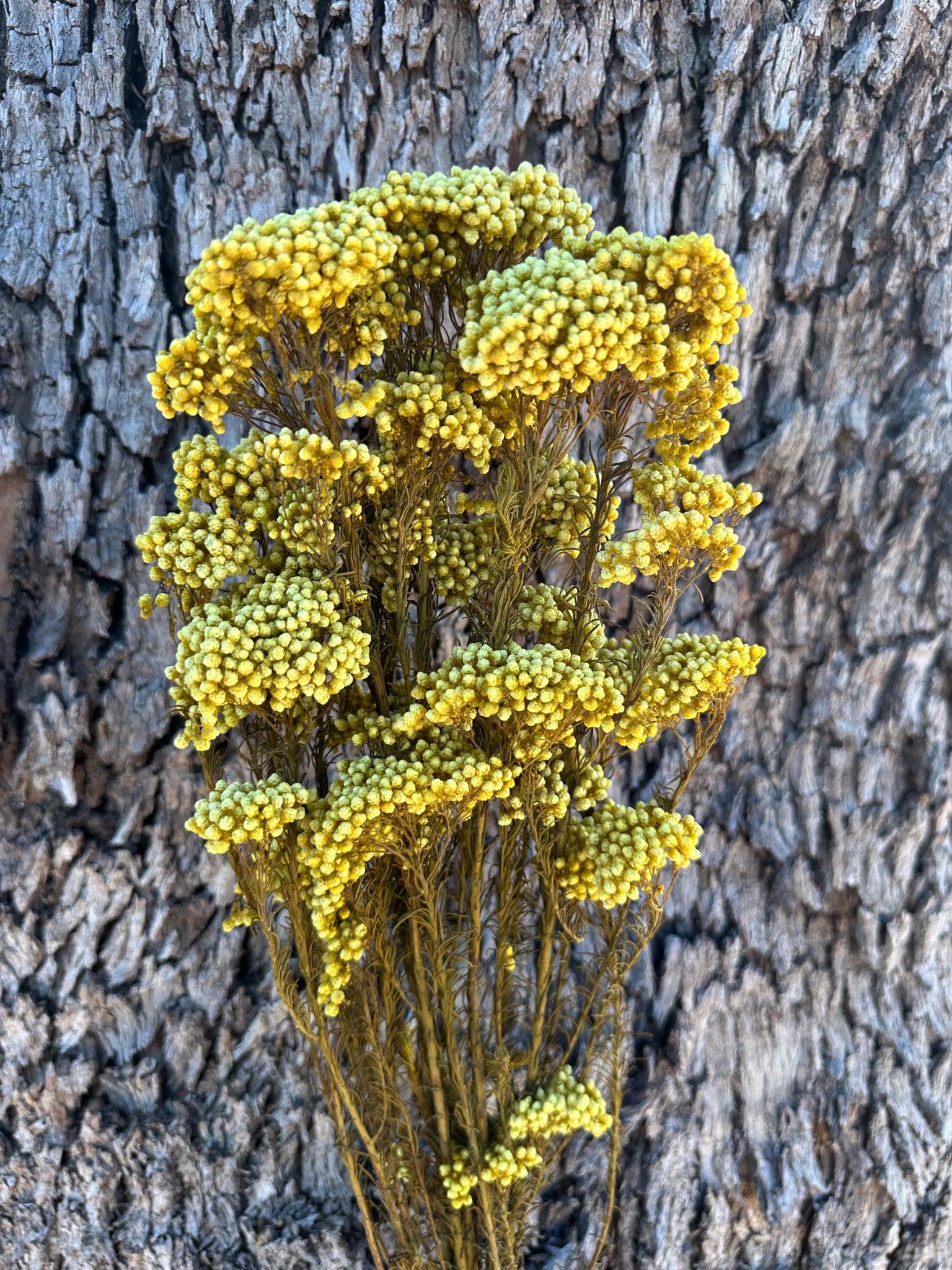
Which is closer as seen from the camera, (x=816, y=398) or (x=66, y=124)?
(x=66, y=124)

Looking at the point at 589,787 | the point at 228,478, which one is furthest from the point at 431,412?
the point at 589,787

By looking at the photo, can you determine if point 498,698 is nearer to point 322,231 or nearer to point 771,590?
point 322,231

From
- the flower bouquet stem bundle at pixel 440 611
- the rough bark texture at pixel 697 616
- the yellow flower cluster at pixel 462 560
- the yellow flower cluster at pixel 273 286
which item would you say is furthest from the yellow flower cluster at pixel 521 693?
the rough bark texture at pixel 697 616

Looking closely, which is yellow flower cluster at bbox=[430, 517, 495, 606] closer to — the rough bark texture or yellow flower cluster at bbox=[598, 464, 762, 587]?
yellow flower cluster at bbox=[598, 464, 762, 587]

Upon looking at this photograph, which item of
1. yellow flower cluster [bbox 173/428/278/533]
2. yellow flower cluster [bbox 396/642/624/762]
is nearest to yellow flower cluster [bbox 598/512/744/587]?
yellow flower cluster [bbox 396/642/624/762]

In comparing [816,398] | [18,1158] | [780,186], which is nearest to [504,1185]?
[18,1158]

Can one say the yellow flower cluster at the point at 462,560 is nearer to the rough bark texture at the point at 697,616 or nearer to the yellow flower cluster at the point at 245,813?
the yellow flower cluster at the point at 245,813
